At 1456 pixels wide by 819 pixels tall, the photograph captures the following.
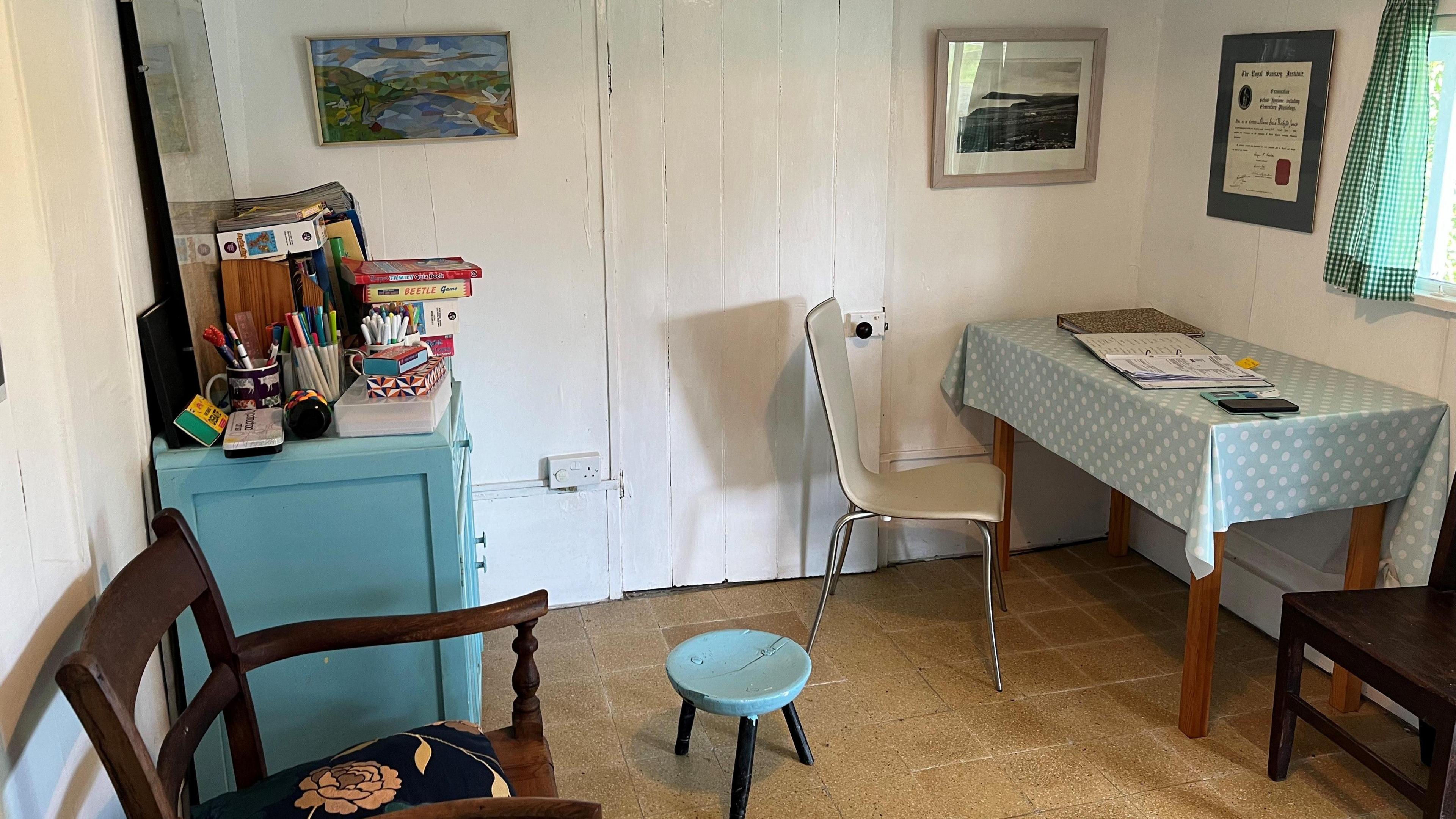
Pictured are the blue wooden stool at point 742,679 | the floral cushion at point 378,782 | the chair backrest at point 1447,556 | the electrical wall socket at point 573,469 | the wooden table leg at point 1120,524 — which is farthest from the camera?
the wooden table leg at point 1120,524

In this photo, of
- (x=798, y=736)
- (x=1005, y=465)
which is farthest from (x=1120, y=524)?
(x=798, y=736)

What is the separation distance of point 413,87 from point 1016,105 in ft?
5.62

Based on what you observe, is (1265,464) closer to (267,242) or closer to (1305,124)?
(1305,124)

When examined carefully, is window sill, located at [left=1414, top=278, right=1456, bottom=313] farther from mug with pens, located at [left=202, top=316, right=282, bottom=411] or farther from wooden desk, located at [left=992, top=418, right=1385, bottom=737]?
mug with pens, located at [left=202, top=316, right=282, bottom=411]

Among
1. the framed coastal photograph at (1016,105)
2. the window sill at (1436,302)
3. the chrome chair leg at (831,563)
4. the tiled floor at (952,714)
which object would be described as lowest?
the tiled floor at (952,714)

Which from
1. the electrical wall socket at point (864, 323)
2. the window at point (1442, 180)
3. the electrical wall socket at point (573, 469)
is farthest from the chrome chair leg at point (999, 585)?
the window at point (1442, 180)

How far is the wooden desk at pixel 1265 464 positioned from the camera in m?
2.32

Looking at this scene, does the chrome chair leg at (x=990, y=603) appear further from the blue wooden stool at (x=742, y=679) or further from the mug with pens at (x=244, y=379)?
the mug with pens at (x=244, y=379)

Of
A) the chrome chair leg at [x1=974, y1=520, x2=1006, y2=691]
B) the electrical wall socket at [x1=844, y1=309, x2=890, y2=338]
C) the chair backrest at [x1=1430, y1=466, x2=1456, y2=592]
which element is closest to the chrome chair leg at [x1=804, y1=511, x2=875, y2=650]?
the chrome chair leg at [x1=974, y1=520, x2=1006, y2=691]

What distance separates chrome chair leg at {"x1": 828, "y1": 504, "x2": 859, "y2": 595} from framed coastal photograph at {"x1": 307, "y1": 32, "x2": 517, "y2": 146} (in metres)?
1.38

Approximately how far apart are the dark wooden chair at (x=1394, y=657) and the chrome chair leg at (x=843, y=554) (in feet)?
3.54

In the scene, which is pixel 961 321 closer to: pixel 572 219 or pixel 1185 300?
pixel 1185 300

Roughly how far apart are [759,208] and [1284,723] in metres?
1.82

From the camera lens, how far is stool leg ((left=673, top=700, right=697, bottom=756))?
2383mm
